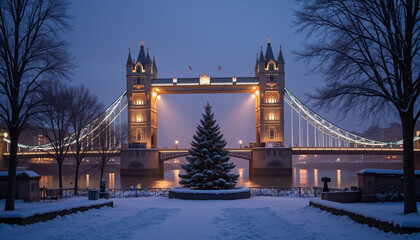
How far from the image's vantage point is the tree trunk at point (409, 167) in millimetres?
13273

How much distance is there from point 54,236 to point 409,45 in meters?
13.2

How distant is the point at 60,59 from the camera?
16469 millimetres

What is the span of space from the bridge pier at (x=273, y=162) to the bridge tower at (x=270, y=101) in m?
3.12

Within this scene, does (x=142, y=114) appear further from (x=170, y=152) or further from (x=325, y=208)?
(x=325, y=208)

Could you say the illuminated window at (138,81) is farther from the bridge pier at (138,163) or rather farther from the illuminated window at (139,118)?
the bridge pier at (138,163)

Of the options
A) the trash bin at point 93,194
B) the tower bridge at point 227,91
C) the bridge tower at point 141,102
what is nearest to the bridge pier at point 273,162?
the tower bridge at point 227,91

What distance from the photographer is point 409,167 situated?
13.6 meters

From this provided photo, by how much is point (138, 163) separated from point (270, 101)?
2769cm

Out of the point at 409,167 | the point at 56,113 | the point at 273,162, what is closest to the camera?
the point at 409,167

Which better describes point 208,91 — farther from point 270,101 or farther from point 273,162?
point 273,162

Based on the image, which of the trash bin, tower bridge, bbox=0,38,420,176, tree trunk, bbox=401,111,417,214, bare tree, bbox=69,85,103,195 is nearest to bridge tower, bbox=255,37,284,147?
tower bridge, bbox=0,38,420,176

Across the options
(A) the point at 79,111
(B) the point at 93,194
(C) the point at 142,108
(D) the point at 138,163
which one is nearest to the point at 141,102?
(C) the point at 142,108

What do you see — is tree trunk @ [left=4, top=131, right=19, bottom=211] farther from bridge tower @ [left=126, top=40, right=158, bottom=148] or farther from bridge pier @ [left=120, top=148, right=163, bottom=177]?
bridge tower @ [left=126, top=40, right=158, bottom=148]

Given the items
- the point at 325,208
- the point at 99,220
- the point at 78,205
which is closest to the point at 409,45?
the point at 325,208
